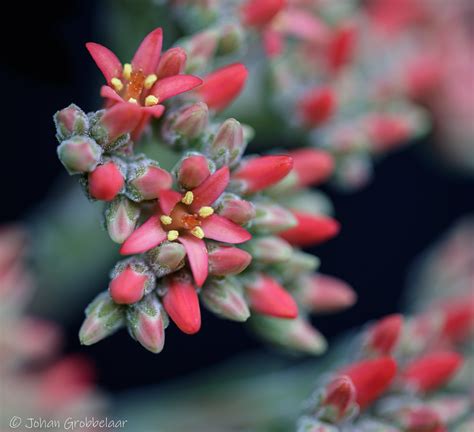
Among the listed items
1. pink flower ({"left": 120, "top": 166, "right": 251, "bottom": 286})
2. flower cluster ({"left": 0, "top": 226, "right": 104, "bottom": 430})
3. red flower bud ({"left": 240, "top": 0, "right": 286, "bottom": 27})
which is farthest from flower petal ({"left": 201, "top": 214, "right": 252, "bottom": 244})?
flower cluster ({"left": 0, "top": 226, "right": 104, "bottom": 430})

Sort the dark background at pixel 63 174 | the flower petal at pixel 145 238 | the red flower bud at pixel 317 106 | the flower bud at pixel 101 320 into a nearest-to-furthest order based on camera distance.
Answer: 1. the flower petal at pixel 145 238
2. the flower bud at pixel 101 320
3. the red flower bud at pixel 317 106
4. the dark background at pixel 63 174

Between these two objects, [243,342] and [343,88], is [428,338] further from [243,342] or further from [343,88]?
[243,342]

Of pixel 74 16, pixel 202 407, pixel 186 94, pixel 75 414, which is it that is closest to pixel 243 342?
pixel 202 407

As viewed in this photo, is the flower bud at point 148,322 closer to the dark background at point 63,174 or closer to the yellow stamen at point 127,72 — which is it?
the yellow stamen at point 127,72

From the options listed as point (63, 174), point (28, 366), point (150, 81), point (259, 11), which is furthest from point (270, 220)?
point (63, 174)

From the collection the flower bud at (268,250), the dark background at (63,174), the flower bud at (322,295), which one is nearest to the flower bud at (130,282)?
the flower bud at (268,250)
